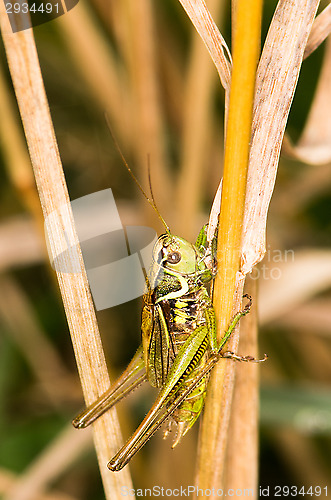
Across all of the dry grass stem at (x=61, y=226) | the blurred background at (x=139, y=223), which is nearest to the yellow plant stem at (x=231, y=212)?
the dry grass stem at (x=61, y=226)

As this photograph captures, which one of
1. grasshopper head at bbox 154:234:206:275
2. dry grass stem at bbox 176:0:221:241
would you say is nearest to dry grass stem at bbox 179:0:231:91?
grasshopper head at bbox 154:234:206:275

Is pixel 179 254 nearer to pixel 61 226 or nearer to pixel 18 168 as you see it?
pixel 61 226

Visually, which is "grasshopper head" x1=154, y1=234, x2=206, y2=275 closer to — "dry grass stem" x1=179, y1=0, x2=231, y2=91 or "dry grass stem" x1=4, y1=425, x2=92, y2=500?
"dry grass stem" x1=179, y1=0, x2=231, y2=91

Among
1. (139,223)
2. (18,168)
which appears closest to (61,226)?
(18,168)

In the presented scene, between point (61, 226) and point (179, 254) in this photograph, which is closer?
point (61, 226)

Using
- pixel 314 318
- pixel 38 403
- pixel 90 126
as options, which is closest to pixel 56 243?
pixel 314 318

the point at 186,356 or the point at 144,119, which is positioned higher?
the point at 144,119

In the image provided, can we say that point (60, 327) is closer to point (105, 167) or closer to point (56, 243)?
point (105, 167)
